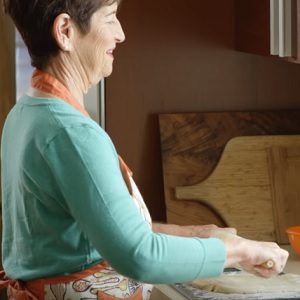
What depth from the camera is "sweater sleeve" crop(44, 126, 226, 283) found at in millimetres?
1421

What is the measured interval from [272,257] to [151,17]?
1.15 meters

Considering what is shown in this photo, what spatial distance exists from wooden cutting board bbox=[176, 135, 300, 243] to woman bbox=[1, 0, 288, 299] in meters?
0.83

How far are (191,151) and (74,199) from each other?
46.5 inches

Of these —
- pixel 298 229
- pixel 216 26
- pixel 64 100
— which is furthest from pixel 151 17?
pixel 64 100

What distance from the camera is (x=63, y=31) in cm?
161

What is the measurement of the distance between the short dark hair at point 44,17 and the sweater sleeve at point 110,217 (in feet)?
0.71

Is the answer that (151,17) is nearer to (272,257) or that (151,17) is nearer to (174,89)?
(174,89)

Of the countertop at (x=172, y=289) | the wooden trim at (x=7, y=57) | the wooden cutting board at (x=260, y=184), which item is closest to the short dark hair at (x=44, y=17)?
the countertop at (x=172, y=289)

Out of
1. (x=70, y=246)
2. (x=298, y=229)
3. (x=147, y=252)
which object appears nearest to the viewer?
(x=147, y=252)

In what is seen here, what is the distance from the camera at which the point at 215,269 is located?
151cm

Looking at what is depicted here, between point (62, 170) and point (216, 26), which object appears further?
point (216, 26)

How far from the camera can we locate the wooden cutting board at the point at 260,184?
8.48ft

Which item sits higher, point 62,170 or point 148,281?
point 62,170

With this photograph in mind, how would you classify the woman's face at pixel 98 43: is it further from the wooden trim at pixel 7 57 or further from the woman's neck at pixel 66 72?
the wooden trim at pixel 7 57
